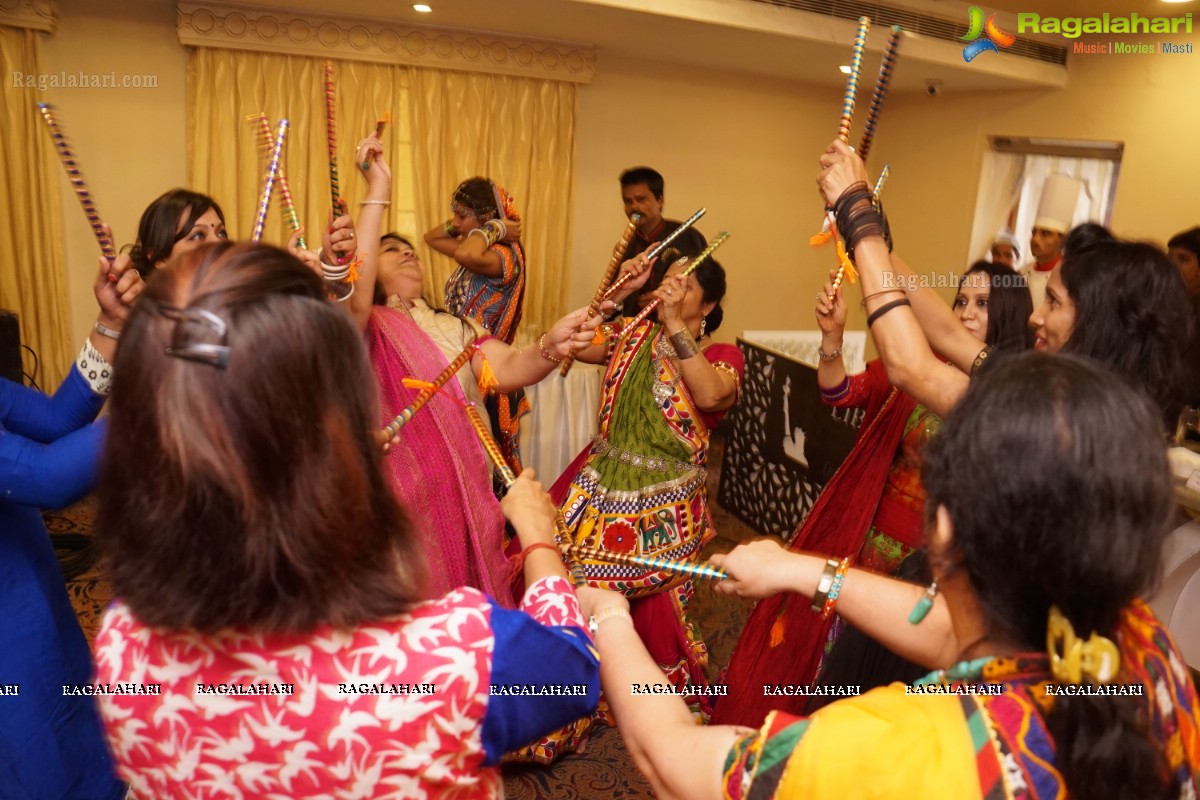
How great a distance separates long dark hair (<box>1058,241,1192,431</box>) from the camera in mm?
1438

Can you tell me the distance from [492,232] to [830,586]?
2371 mm

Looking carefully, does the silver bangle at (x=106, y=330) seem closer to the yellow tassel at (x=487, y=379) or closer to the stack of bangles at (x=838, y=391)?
the yellow tassel at (x=487, y=379)

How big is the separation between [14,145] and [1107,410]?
469 centimetres

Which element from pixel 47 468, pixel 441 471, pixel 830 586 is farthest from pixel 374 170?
pixel 830 586

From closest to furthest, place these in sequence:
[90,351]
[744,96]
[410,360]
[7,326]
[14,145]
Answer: [90,351], [410,360], [7,326], [14,145], [744,96]

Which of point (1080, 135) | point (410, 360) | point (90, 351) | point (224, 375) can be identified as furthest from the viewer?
point (1080, 135)

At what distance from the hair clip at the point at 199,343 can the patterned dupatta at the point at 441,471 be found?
0.97 m

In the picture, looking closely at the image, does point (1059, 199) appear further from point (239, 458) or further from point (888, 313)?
point (239, 458)

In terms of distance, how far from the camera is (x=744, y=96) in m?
5.61

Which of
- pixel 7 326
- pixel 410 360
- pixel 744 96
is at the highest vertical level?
pixel 744 96

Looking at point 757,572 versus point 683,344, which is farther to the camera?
point 683,344

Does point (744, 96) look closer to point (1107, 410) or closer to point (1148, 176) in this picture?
point (1148, 176)

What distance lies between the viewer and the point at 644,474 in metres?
2.32

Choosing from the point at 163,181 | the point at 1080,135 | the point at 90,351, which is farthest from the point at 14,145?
the point at 1080,135
